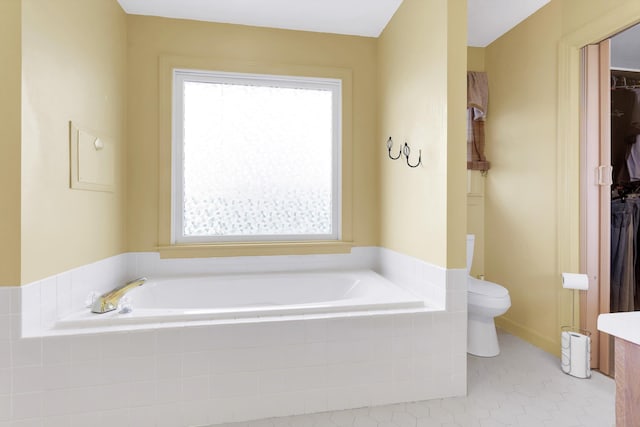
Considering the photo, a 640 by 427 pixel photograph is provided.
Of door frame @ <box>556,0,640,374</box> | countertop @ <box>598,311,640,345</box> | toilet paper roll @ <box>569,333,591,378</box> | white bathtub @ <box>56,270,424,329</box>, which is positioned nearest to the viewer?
countertop @ <box>598,311,640,345</box>

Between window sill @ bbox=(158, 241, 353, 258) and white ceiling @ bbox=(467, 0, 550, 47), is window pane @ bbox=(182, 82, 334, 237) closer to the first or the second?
window sill @ bbox=(158, 241, 353, 258)

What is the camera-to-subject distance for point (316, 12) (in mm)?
2533

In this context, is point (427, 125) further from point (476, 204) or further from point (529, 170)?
point (476, 204)

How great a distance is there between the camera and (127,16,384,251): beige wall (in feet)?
8.44

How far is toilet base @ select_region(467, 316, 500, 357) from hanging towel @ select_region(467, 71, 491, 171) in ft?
4.34

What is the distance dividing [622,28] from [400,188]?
1.56 metres

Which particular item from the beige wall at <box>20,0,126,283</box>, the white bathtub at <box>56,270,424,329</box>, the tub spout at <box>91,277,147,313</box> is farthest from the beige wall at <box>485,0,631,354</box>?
the beige wall at <box>20,0,126,283</box>

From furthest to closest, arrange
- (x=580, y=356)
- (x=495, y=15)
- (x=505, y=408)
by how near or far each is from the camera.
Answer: (x=495, y=15), (x=580, y=356), (x=505, y=408)

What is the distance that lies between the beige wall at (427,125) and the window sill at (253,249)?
1.51ft

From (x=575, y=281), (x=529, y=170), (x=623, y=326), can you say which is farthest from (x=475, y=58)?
(x=623, y=326)

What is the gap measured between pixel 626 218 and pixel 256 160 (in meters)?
2.77

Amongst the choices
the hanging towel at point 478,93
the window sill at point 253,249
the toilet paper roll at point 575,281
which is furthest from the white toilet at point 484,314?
the hanging towel at point 478,93

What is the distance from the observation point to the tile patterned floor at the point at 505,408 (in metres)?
1.72

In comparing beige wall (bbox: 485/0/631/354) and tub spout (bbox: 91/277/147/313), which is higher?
beige wall (bbox: 485/0/631/354)
